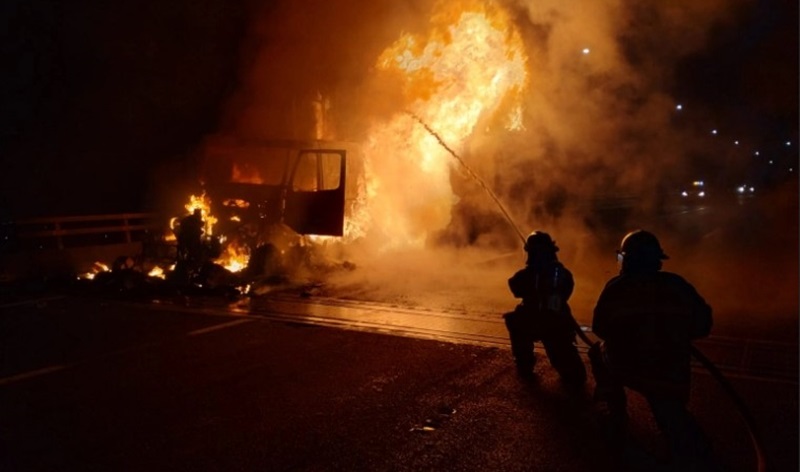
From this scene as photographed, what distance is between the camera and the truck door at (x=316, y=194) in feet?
34.0

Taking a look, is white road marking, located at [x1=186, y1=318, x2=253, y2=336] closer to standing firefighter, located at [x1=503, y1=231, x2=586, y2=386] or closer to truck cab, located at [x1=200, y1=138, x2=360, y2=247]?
truck cab, located at [x1=200, y1=138, x2=360, y2=247]

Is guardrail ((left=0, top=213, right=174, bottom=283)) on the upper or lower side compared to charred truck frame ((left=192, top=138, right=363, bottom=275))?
lower

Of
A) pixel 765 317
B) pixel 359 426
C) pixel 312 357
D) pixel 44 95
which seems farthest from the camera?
pixel 44 95

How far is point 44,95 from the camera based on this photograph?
47.8ft

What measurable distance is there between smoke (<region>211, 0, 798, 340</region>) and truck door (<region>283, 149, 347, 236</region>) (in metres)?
1.11

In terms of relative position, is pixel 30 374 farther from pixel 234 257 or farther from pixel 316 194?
pixel 316 194

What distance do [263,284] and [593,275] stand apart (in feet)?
19.0

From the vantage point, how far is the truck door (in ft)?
34.0

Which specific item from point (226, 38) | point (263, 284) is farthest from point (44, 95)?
point (263, 284)

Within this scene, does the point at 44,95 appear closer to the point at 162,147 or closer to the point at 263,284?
the point at 162,147

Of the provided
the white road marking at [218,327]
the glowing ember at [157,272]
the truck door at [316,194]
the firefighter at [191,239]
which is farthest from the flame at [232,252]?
the white road marking at [218,327]

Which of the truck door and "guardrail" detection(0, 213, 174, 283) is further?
"guardrail" detection(0, 213, 174, 283)

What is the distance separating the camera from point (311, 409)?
15.1ft

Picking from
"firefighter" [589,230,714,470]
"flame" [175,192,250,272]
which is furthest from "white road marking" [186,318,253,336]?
"firefighter" [589,230,714,470]
